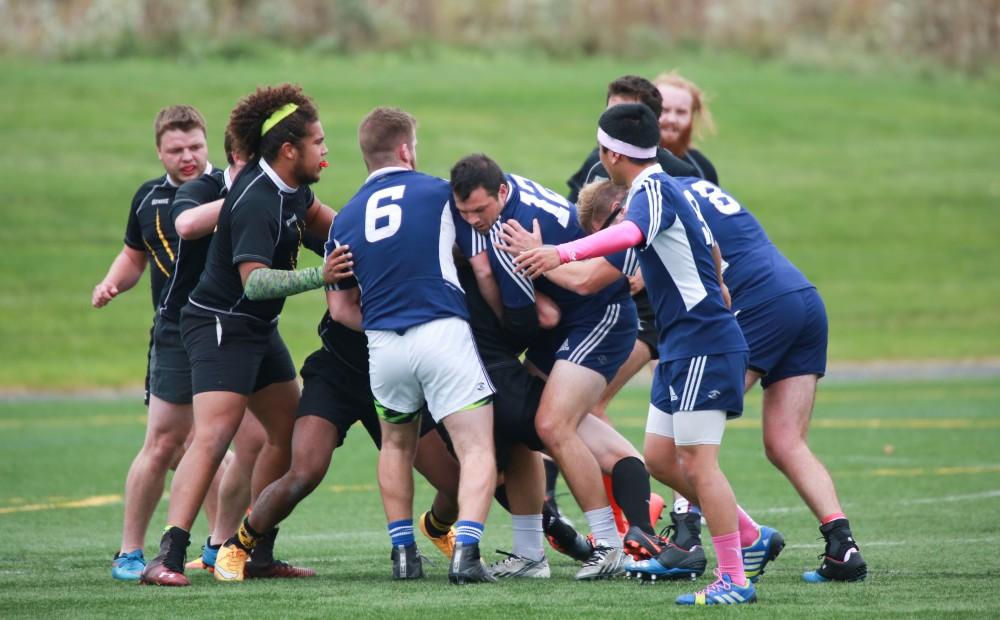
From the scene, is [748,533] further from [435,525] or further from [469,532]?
[435,525]

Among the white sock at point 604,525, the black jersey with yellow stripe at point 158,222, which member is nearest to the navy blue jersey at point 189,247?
the black jersey with yellow stripe at point 158,222

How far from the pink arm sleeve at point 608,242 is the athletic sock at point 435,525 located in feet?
7.63

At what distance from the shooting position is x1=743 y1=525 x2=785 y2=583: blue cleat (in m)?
7.11

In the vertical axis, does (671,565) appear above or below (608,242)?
below

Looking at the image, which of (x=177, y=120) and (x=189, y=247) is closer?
(x=189, y=247)

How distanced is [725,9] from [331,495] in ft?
93.2

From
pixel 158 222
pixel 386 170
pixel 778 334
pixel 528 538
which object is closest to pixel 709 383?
pixel 778 334

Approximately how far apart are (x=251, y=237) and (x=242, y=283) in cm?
27

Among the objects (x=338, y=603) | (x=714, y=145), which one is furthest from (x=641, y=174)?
(x=714, y=145)

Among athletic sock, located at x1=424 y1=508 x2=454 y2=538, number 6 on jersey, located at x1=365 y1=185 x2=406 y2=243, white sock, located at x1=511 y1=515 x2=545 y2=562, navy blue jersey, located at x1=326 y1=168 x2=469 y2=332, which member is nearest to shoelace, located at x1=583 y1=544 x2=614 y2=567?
white sock, located at x1=511 y1=515 x2=545 y2=562

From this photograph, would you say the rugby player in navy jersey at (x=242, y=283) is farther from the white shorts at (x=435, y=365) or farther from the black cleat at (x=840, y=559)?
the black cleat at (x=840, y=559)

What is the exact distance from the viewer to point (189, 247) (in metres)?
7.71

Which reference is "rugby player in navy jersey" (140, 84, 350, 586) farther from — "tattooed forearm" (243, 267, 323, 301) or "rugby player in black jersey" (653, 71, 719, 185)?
"rugby player in black jersey" (653, 71, 719, 185)

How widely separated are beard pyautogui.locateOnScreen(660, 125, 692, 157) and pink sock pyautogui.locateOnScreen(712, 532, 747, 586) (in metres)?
3.51
